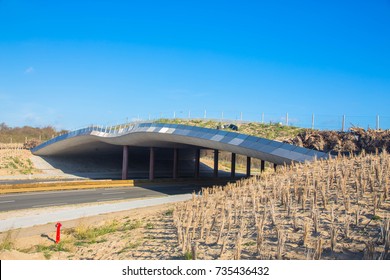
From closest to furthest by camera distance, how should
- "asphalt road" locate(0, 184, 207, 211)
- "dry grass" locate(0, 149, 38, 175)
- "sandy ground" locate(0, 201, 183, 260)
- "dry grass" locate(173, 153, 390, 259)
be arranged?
1. "dry grass" locate(173, 153, 390, 259)
2. "sandy ground" locate(0, 201, 183, 260)
3. "asphalt road" locate(0, 184, 207, 211)
4. "dry grass" locate(0, 149, 38, 175)

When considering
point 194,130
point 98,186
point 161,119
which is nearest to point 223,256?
point 194,130

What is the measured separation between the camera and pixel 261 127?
32469 mm

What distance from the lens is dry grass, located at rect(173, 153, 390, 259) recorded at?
7.59m

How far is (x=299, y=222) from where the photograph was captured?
9.80m

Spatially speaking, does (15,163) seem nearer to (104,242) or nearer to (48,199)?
(48,199)

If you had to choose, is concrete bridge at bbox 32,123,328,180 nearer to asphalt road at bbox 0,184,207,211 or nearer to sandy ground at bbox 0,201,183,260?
asphalt road at bbox 0,184,207,211

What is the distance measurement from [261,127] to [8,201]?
21.5 metres

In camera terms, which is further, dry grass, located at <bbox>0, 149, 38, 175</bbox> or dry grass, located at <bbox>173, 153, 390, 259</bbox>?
dry grass, located at <bbox>0, 149, 38, 175</bbox>

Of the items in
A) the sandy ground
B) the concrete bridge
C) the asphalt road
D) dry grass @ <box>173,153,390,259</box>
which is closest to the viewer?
dry grass @ <box>173,153,390,259</box>

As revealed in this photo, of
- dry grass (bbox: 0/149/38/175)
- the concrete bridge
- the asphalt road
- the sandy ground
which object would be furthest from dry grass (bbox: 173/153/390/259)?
dry grass (bbox: 0/149/38/175)

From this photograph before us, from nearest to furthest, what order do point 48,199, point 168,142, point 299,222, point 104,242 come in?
point 299,222 → point 104,242 → point 48,199 → point 168,142

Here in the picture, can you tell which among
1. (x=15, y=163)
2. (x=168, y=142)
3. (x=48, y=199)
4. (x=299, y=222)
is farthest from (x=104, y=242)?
(x=15, y=163)

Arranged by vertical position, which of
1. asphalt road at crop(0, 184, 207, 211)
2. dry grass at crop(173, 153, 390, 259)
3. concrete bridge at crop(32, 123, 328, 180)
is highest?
concrete bridge at crop(32, 123, 328, 180)
